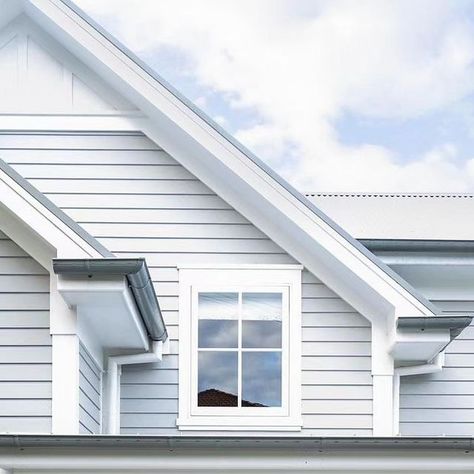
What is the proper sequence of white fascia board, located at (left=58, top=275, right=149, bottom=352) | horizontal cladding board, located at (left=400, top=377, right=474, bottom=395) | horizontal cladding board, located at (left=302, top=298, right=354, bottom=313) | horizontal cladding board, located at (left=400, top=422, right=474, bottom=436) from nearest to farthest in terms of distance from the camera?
white fascia board, located at (left=58, top=275, right=149, bottom=352) < horizontal cladding board, located at (left=302, top=298, right=354, bottom=313) < horizontal cladding board, located at (left=400, top=422, right=474, bottom=436) < horizontal cladding board, located at (left=400, top=377, right=474, bottom=395)

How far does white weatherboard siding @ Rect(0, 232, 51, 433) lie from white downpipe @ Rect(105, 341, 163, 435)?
5.67ft

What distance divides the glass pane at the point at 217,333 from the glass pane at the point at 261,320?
86 mm

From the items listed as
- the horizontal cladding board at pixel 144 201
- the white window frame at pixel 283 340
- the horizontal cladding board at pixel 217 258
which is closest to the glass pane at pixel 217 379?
the white window frame at pixel 283 340

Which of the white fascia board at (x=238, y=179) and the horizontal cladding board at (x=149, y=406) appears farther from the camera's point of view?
the horizontal cladding board at (x=149, y=406)

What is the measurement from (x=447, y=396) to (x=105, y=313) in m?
4.00

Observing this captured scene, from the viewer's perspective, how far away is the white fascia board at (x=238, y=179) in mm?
10961

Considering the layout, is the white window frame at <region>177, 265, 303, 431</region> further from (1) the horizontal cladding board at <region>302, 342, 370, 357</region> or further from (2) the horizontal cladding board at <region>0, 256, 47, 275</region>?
(2) the horizontal cladding board at <region>0, 256, 47, 275</region>

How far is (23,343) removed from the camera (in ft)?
30.1

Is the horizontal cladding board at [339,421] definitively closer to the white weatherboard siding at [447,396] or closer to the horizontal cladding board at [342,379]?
the horizontal cladding board at [342,379]

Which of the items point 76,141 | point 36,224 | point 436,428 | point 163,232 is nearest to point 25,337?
point 36,224

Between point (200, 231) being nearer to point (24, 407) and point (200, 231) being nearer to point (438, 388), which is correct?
point (438, 388)

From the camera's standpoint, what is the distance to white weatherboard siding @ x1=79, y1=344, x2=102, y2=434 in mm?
9492

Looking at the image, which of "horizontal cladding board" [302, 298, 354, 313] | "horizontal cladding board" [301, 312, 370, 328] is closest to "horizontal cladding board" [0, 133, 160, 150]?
"horizontal cladding board" [302, 298, 354, 313]

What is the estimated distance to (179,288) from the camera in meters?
11.5
